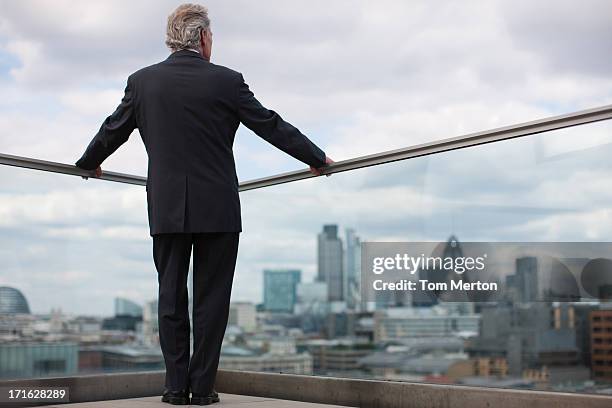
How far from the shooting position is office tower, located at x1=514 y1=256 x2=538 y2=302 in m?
2.33

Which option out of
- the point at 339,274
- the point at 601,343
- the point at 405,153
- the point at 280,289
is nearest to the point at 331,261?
the point at 339,274

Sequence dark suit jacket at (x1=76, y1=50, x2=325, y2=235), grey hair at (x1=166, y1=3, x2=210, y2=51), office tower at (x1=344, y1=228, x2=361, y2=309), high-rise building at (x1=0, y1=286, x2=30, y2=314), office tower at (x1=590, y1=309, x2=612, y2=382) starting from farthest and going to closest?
office tower at (x1=344, y1=228, x2=361, y2=309) → high-rise building at (x1=0, y1=286, x2=30, y2=314) → grey hair at (x1=166, y1=3, x2=210, y2=51) → dark suit jacket at (x1=76, y1=50, x2=325, y2=235) → office tower at (x1=590, y1=309, x2=612, y2=382)

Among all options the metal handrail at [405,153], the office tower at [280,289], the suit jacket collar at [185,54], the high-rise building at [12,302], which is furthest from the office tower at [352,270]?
the high-rise building at [12,302]

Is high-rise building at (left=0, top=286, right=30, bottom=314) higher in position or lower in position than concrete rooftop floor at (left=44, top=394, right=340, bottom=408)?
higher

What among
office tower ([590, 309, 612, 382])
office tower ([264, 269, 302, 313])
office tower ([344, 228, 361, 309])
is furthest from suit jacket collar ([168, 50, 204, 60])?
office tower ([590, 309, 612, 382])

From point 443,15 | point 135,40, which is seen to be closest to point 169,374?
point 135,40

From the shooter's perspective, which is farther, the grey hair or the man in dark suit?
the grey hair

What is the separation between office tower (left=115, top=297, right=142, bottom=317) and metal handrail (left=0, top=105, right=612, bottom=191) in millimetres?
491

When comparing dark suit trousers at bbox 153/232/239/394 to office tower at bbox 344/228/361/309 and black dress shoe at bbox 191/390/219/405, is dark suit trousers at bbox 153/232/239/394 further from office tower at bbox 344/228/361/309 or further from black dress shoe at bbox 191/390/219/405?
office tower at bbox 344/228/361/309

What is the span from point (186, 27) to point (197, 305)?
87 cm

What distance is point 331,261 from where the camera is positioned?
307cm

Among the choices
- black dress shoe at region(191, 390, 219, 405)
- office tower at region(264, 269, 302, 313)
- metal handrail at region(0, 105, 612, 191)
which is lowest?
black dress shoe at region(191, 390, 219, 405)

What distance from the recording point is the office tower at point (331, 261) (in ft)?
9.86

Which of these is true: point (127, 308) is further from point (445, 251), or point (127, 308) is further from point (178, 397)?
point (445, 251)
